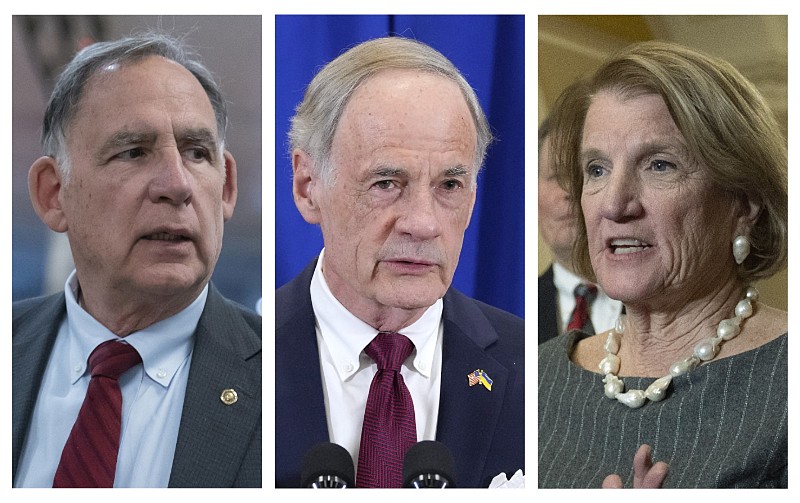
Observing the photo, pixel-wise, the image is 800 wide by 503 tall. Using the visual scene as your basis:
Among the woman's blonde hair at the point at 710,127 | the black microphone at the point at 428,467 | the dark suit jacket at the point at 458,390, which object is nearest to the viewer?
the black microphone at the point at 428,467

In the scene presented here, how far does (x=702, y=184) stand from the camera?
3293 millimetres

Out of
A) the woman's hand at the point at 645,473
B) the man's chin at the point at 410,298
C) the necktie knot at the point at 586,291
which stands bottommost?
the woman's hand at the point at 645,473

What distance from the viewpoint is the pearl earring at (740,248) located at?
3.31 meters

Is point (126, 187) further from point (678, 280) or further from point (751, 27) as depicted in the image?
point (751, 27)

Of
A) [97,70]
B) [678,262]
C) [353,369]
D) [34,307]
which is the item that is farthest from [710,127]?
[34,307]

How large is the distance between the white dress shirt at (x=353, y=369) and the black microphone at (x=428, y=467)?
163 mm

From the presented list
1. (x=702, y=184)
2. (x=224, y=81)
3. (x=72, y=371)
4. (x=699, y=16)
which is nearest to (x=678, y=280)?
(x=702, y=184)

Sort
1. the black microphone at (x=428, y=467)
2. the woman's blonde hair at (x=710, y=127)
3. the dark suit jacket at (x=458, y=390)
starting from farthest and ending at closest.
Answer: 1. the dark suit jacket at (x=458, y=390)
2. the woman's blonde hair at (x=710, y=127)
3. the black microphone at (x=428, y=467)

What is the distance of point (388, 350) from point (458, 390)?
0.26 meters

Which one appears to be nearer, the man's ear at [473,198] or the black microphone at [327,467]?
the black microphone at [327,467]

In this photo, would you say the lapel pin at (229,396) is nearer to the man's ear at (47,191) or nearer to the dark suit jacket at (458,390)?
the dark suit jacket at (458,390)

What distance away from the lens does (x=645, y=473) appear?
3365 mm

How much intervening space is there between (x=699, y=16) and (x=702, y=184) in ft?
1.86

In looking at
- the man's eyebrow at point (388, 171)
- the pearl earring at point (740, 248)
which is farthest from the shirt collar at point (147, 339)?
the pearl earring at point (740, 248)
